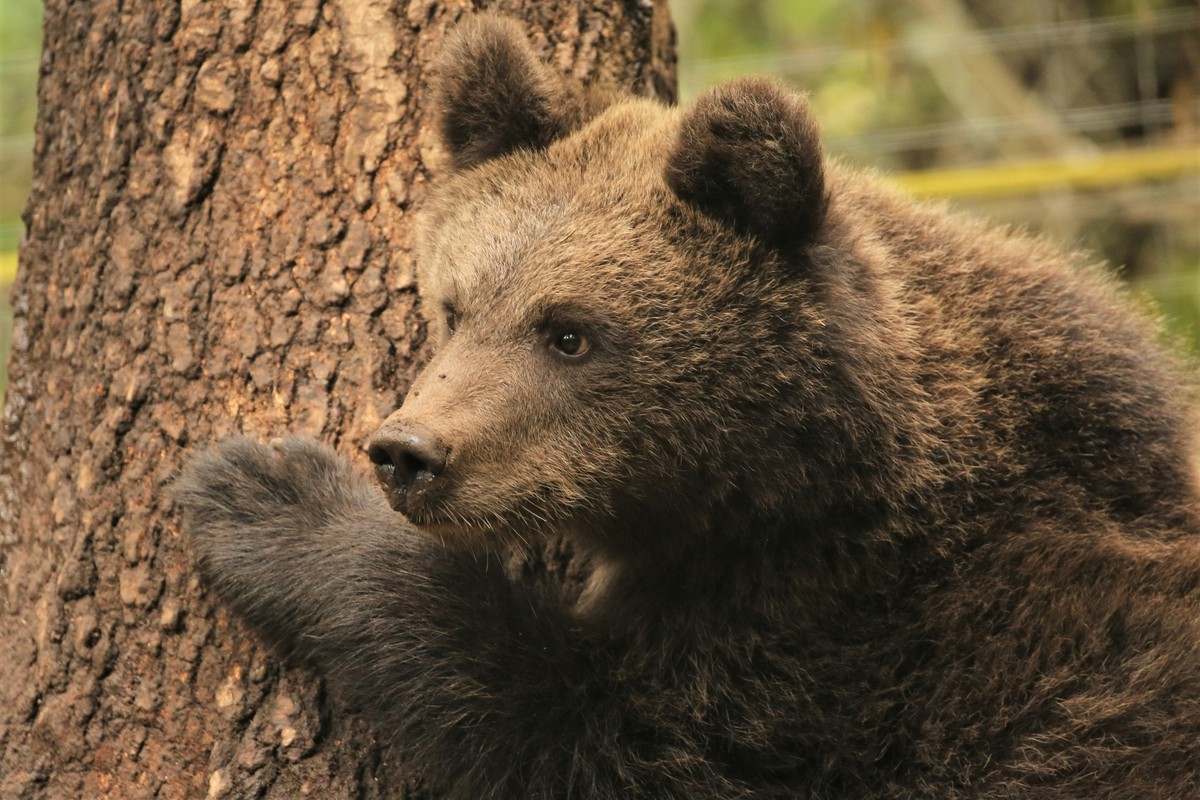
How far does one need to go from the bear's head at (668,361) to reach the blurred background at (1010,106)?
6205 millimetres

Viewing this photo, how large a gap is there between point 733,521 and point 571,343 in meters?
0.78

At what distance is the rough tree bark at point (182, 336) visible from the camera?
4.28m

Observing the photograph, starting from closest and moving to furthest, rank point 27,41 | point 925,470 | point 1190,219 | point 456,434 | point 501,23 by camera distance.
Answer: point 456,434
point 925,470
point 501,23
point 1190,219
point 27,41

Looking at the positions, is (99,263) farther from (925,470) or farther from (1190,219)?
(1190,219)

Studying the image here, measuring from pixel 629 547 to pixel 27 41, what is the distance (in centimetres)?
954

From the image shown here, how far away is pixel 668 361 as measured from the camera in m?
4.33

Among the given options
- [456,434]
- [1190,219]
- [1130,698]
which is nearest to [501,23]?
[456,434]

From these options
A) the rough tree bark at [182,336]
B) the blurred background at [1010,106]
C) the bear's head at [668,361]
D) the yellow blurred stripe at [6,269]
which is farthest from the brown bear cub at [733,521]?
the yellow blurred stripe at [6,269]

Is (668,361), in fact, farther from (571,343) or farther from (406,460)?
(406,460)

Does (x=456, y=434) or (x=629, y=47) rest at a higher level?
(x=629, y=47)

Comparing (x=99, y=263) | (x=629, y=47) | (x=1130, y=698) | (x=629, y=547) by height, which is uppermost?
(x=629, y=47)

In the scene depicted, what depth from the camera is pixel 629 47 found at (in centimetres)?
543

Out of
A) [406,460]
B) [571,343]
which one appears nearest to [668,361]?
[571,343]

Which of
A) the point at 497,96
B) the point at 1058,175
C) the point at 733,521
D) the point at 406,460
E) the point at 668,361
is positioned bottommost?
the point at 733,521
